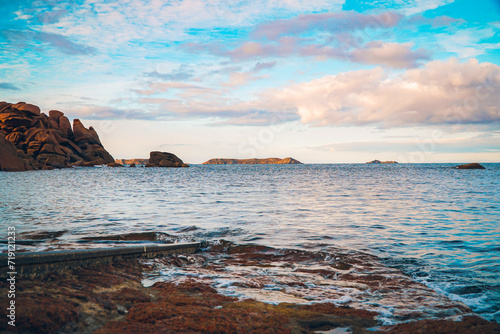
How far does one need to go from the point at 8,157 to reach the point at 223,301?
79.1 meters

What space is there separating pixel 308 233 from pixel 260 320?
8.51 metres

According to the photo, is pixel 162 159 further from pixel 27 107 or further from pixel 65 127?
pixel 27 107

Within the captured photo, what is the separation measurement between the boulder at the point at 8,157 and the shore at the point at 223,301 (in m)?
73.5

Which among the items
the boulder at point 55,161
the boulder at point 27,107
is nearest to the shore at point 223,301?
the boulder at point 55,161

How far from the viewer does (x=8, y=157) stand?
6769 cm

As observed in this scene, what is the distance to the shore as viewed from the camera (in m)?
3.74

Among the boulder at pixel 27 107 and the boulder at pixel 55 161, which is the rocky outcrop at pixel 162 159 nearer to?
the boulder at pixel 55 161

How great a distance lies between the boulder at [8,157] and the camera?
214ft

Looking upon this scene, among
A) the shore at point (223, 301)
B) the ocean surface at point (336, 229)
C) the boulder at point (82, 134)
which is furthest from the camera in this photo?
the boulder at point (82, 134)

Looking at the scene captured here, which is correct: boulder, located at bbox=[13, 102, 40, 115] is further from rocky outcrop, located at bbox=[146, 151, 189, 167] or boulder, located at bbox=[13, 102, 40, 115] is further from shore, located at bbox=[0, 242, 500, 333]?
shore, located at bbox=[0, 242, 500, 333]

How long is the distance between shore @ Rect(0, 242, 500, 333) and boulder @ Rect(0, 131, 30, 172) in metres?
73.5

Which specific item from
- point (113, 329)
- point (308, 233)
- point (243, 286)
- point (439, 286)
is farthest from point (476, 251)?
point (113, 329)

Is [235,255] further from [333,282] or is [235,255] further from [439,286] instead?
[439,286]

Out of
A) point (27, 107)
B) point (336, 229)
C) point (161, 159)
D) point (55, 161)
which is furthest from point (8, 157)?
point (161, 159)
